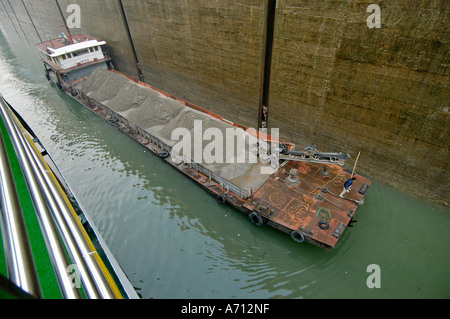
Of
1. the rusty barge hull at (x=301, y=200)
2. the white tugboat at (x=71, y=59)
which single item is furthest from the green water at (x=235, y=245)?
the white tugboat at (x=71, y=59)

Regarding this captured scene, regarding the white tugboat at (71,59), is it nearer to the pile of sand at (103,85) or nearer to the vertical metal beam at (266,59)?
the pile of sand at (103,85)

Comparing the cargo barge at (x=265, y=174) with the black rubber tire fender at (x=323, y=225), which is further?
the cargo barge at (x=265, y=174)

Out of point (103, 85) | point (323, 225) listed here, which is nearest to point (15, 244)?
point (323, 225)

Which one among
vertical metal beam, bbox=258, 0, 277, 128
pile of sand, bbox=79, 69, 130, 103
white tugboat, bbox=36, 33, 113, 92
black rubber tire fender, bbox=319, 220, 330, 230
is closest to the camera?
black rubber tire fender, bbox=319, 220, 330, 230

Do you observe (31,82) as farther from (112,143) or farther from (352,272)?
(352,272)

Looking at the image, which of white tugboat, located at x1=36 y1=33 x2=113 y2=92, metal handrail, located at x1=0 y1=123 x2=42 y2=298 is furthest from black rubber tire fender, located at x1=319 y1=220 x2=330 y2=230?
white tugboat, located at x1=36 y1=33 x2=113 y2=92

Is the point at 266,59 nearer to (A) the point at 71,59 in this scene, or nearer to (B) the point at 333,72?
(B) the point at 333,72

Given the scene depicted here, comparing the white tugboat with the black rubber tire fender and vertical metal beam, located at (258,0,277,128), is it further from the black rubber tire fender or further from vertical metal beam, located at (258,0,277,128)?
the black rubber tire fender
